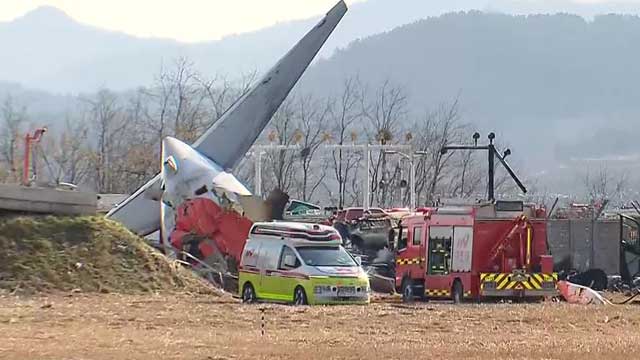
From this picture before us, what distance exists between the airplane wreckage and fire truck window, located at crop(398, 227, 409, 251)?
6153mm

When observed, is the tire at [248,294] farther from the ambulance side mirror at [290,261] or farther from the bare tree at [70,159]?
the bare tree at [70,159]

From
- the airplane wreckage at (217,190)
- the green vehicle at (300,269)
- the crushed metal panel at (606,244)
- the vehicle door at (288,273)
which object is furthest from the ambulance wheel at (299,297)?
the crushed metal panel at (606,244)

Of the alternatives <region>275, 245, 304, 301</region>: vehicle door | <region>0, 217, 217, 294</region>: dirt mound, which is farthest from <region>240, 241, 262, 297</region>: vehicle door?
<region>0, 217, 217, 294</region>: dirt mound

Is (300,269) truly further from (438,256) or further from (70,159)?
(70,159)

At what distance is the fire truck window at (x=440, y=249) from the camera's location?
36312 mm

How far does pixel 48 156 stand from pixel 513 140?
4294 inches

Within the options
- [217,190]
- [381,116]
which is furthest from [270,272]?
[381,116]

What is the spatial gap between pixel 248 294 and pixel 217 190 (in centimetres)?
1262

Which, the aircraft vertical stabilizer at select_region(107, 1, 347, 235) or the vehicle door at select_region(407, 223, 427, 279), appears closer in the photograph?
the vehicle door at select_region(407, 223, 427, 279)

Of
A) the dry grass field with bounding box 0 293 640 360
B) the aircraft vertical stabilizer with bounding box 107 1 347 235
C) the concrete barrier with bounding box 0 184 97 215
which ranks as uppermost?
the aircraft vertical stabilizer with bounding box 107 1 347 235

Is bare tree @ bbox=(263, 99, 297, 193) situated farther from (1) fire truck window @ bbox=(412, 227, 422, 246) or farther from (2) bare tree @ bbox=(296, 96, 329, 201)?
(1) fire truck window @ bbox=(412, 227, 422, 246)

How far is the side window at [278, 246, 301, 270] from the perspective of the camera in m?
31.3

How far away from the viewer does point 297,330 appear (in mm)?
22719

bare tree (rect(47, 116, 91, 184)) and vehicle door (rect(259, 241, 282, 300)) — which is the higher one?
bare tree (rect(47, 116, 91, 184))
